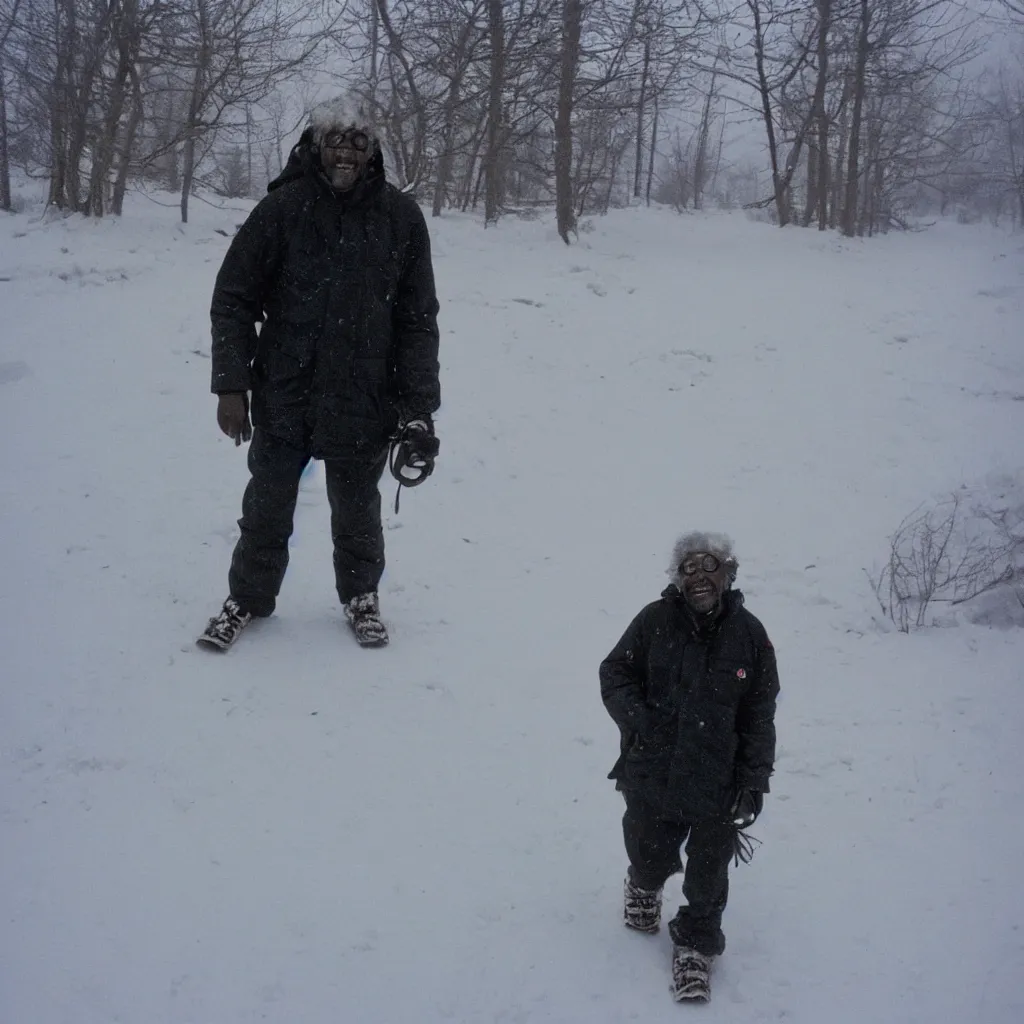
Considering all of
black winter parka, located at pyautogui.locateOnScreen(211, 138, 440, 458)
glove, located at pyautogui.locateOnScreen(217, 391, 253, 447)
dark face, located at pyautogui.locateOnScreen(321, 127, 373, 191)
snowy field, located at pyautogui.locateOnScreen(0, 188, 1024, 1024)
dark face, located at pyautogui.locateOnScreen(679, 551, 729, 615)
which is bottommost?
snowy field, located at pyautogui.locateOnScreen(0, 188, 1024, 1024)

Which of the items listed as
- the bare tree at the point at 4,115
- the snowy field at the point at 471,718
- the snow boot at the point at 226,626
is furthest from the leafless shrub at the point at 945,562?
the bare tree at the point at 4,115

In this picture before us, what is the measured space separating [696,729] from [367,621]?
6.75 feet

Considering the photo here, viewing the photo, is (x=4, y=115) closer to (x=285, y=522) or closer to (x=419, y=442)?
(x=285, y=522)

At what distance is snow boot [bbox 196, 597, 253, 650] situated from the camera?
4.23m

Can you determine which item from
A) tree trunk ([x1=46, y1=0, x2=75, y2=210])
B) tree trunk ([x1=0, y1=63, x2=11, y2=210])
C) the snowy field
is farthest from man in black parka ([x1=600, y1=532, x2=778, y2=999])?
tree trunk ([x1=0, y1=63, x2=11, y2=210])

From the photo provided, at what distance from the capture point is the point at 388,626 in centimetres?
475

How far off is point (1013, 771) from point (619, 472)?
413 cm

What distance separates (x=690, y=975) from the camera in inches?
110

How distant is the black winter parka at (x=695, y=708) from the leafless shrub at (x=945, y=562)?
124 inches

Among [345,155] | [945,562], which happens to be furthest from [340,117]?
[945,562]

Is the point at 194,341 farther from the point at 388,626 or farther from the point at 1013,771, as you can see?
the point at 1013,771

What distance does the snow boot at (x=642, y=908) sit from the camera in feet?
9.93

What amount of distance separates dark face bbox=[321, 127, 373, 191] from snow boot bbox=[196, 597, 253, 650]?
1.88 metres

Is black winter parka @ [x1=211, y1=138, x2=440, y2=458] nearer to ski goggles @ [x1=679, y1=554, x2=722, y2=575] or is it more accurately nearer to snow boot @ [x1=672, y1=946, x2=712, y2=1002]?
ski goggles @ [x1=679, y1=554, x2=722, y2=575]
